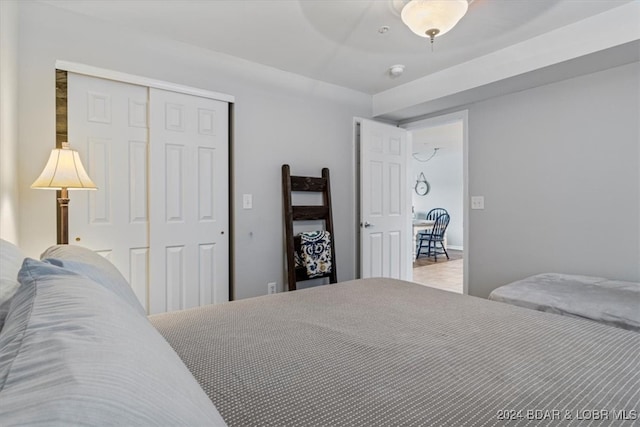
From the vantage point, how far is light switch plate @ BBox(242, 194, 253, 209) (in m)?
2.87

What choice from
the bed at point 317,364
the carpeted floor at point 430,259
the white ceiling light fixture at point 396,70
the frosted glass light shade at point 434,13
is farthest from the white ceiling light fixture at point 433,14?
the carpeted floor at point 430,259

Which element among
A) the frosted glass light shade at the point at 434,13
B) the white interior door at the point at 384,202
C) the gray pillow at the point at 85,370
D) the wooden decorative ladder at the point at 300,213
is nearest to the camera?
the gray pillow at the point at 85,370

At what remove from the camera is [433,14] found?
170cm

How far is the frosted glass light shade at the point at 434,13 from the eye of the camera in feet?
5.48

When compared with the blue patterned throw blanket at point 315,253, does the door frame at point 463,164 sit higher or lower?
higher

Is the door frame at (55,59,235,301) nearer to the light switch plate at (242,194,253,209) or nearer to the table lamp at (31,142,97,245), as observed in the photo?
the light switch plate at (242,194,253,209)

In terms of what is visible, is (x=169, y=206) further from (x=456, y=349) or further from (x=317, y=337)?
(x=456, y=349)

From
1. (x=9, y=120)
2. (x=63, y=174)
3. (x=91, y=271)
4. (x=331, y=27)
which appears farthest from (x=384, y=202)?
(x=91, y=271)

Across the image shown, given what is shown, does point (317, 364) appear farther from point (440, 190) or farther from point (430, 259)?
point (440, 190)

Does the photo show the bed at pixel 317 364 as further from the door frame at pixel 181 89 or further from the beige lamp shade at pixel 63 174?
the door frame at pixel 181 89

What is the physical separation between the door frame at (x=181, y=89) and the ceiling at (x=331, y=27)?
33cm

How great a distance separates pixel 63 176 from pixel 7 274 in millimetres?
1192

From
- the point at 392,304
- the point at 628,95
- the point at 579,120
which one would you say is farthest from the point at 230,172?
the point at 628,95

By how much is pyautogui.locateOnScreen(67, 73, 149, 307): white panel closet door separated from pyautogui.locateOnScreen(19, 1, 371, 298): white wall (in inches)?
5.0
